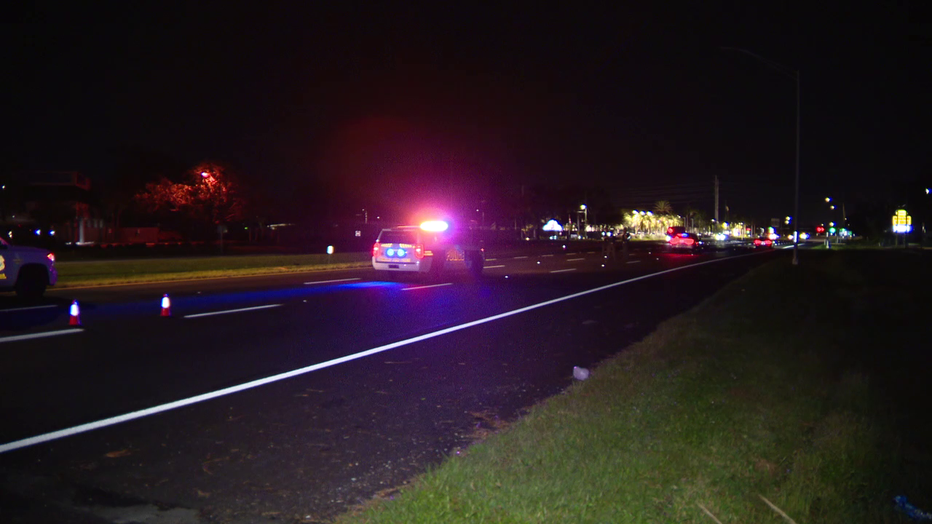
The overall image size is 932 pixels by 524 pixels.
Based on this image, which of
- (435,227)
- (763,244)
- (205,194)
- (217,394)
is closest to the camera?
(217,394)

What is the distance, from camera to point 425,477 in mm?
5027

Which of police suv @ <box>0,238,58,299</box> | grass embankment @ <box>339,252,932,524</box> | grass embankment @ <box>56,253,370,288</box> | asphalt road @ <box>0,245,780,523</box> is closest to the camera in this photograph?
grass embankment @ <box>339,252,932,524</box>

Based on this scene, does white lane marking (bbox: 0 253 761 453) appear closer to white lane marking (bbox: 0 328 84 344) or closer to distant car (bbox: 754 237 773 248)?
white lane marking (bbox: 0 328 84 344)

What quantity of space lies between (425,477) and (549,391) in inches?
128

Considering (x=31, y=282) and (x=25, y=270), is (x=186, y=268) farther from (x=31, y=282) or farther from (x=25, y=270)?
(x=25, y=270)

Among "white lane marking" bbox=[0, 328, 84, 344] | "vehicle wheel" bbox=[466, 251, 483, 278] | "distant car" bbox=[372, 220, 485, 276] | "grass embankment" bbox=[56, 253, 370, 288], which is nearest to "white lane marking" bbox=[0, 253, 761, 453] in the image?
"white lane marking" bbox=[0, 328, 84, 344]

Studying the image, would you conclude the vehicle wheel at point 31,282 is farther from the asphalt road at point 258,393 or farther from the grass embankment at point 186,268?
the grass embankment at point 186,268

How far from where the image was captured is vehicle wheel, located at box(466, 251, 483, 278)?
78.6 ft

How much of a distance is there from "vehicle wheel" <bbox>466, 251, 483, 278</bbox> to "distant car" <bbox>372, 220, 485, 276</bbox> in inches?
8.3

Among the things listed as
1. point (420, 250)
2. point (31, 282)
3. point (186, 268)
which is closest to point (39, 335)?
point (31, 282)

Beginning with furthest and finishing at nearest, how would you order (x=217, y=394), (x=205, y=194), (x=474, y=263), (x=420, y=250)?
(x=205, y=194) → (x=474, y=263) → (x=420, y=250) → (x=217, y=394)

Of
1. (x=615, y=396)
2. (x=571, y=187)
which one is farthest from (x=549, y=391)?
(x=571, y=187)

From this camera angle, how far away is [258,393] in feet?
25.1

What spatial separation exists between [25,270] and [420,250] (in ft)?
35.4
